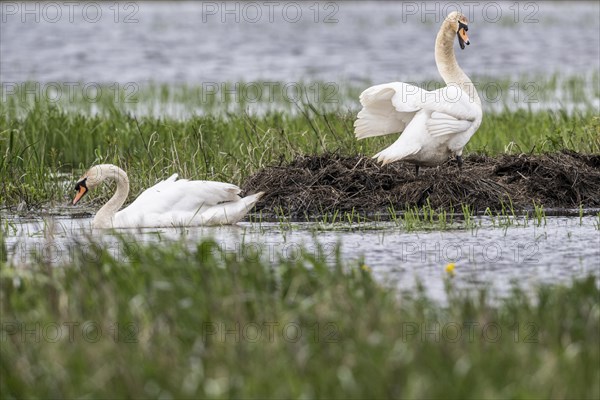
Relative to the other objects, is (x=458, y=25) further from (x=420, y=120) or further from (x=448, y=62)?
(x=420, y=120)

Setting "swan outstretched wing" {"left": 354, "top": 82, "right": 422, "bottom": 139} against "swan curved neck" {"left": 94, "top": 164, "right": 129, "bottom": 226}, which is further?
"swan outstretched wing" {"left": 354, "top": 82, "right": 422, "bottom": 139}

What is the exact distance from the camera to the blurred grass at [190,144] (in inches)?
506

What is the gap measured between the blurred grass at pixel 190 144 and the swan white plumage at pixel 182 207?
5.49ft

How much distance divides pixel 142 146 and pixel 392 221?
16.0 feet

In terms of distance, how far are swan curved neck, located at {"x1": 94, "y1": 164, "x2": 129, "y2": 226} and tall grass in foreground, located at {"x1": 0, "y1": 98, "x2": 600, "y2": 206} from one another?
1.27 metres

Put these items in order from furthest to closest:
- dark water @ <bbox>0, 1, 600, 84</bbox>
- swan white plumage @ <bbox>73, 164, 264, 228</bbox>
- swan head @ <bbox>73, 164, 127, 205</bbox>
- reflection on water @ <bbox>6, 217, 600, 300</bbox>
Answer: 1. dark water @ <bbox>0, 1, 600, 84</bbox>
2. swan head @ <bbox>73, 164, 127, 205</bbox>
3. swan white plumage @ <bbox>73, 164, 264, 228</bbox>
4. reflection on water @ <bbox>6, 217, 600, 300</bbox>

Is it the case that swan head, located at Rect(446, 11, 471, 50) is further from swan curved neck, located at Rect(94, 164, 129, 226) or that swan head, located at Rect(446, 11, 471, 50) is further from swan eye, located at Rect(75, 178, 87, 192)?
swan eye, located at Rect(75, 178, 87, 192)

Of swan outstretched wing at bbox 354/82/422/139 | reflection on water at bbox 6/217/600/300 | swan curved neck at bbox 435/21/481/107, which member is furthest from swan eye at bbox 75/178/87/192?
swan curved neck at bbox 435/21/481/107

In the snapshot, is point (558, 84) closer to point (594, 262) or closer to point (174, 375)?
point (594, 262)

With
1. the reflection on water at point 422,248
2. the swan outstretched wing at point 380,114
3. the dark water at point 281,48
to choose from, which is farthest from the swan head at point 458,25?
the dark water at point 281,48

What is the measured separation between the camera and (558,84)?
25.9m

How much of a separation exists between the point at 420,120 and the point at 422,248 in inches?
95.2

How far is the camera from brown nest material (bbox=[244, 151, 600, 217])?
451 inches

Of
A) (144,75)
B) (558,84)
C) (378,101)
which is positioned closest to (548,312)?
(378,101)
